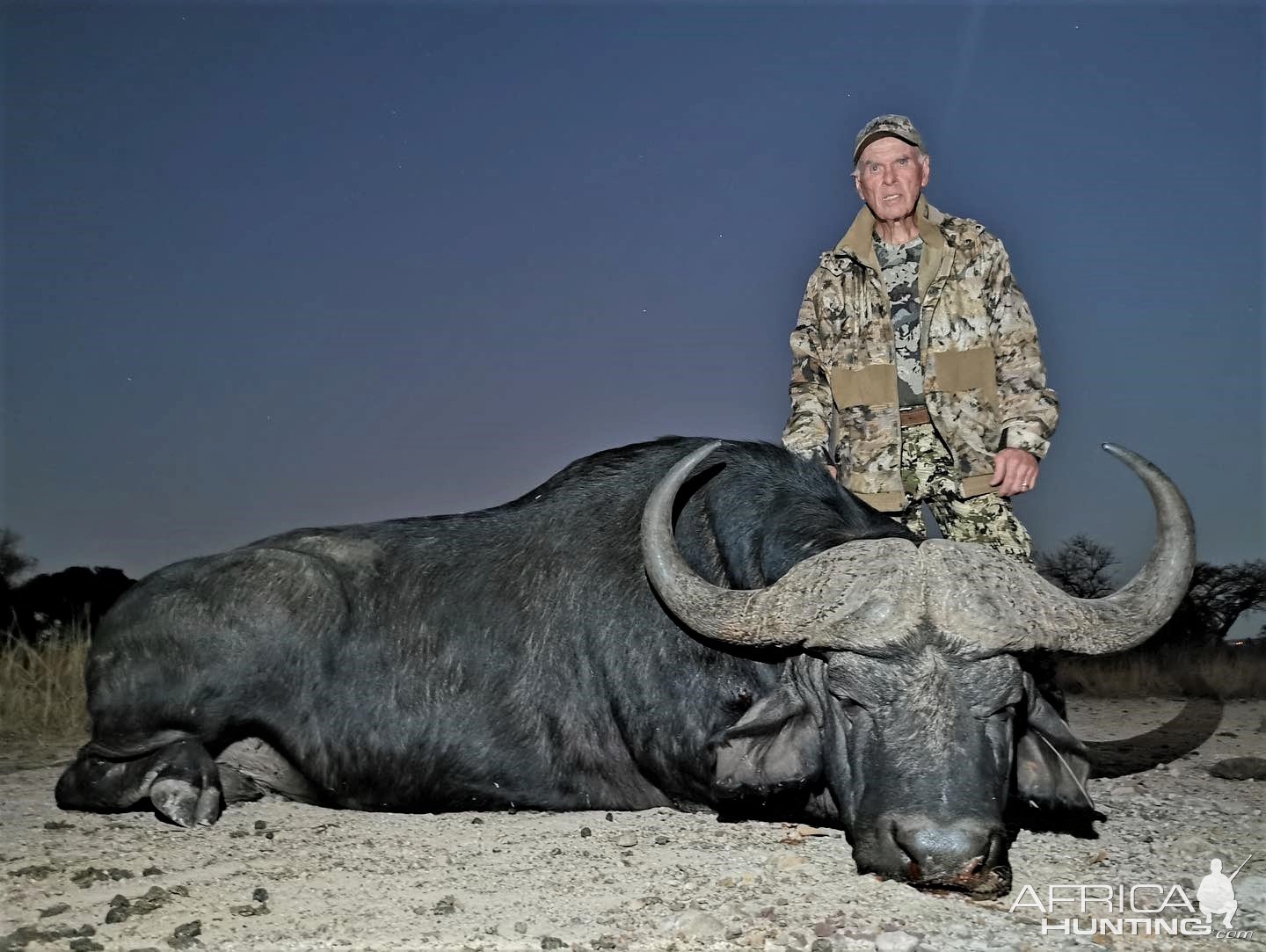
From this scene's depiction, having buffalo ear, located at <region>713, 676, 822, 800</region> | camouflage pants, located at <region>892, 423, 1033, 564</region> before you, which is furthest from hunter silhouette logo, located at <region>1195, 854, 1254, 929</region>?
camouflage pants, located at <region>892, 423, 1033, 564</region>

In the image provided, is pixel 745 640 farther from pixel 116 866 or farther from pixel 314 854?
pixel 116 866

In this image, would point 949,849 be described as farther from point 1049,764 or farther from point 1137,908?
point 1049,764

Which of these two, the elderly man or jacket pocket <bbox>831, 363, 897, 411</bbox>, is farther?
jacket pocket <bbox>831, 363, 897, 411</bbox>

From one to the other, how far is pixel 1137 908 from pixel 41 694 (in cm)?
763

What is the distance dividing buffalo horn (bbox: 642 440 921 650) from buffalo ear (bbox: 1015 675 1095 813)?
2.75ft

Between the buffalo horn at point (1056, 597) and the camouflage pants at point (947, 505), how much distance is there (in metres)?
2.05

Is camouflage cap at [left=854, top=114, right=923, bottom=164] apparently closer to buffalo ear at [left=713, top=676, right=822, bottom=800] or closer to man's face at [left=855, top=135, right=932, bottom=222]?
man's face at [left=855, top=135, right=932, bottom=222]

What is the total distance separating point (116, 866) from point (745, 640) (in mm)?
2575

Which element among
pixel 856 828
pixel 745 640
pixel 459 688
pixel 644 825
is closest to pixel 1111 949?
pixel 856 828

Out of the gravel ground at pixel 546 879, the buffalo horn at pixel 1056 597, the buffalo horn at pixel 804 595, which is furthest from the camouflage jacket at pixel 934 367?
the buffalo horn at pixel 804 595

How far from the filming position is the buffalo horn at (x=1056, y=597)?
12.3 ft

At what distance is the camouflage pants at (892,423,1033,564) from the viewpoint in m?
6.18

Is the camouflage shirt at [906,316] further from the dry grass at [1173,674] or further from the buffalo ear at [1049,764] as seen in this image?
the dry grass at [1173,674]

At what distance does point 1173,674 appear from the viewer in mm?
10562
